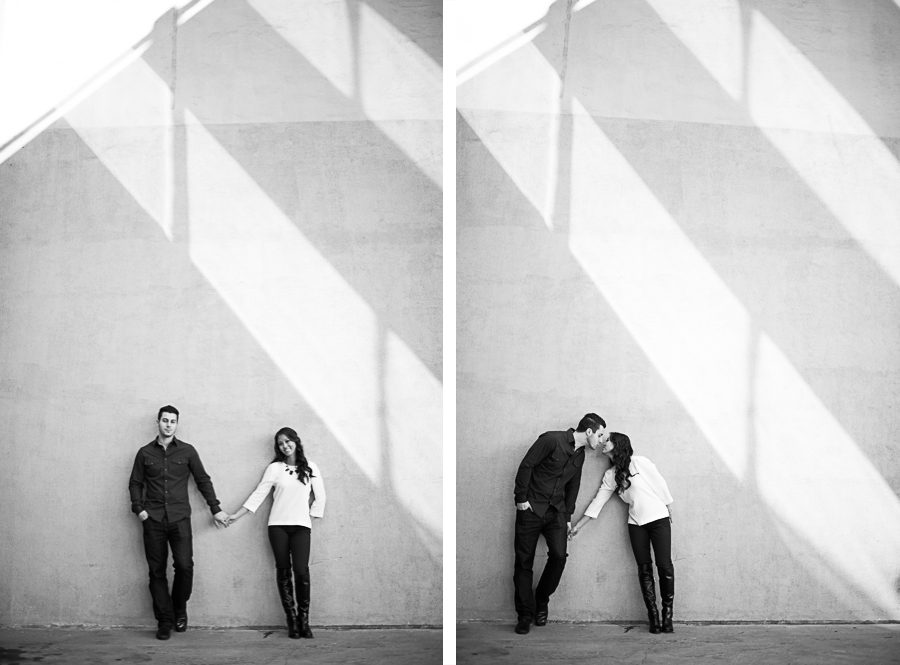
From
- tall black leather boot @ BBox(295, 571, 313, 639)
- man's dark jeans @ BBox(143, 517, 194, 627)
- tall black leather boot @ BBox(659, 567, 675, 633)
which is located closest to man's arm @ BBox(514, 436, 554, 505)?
tall black leather boot @ BBox(659, 567, 675, 633)

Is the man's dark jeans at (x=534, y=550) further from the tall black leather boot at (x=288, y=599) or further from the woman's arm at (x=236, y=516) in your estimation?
the woman's arm at (x=236, y=516)

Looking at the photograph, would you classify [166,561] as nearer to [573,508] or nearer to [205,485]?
[205,485]

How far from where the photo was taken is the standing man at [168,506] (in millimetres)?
4531

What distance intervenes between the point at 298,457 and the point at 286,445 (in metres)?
0.10

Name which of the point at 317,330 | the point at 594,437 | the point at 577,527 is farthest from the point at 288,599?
the point at 594,437

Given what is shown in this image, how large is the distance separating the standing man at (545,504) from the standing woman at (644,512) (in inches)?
6.9

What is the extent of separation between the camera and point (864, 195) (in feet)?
16.1

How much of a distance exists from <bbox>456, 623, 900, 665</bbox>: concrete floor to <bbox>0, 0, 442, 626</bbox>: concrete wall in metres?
0.54

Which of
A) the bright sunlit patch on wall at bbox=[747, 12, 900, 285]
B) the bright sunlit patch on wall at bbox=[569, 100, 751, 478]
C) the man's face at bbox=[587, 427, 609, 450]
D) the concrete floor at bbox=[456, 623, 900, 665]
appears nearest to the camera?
the concrete floor at bbox=[456, 623, 900, 665]

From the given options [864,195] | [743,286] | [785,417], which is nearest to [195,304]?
[743,286]

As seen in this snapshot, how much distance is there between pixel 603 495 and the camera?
467 centimetres

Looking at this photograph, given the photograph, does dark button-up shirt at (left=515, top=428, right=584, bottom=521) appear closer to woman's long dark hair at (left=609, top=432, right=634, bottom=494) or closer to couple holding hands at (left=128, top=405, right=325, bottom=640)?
woman's long dark hair at (left=609, top=432, right=634, bottom=494)

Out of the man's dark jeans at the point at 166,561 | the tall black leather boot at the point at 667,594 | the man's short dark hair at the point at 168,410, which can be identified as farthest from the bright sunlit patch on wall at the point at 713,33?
the man's dark jeans at the point at 166,561

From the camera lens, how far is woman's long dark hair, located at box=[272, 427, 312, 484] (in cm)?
462
